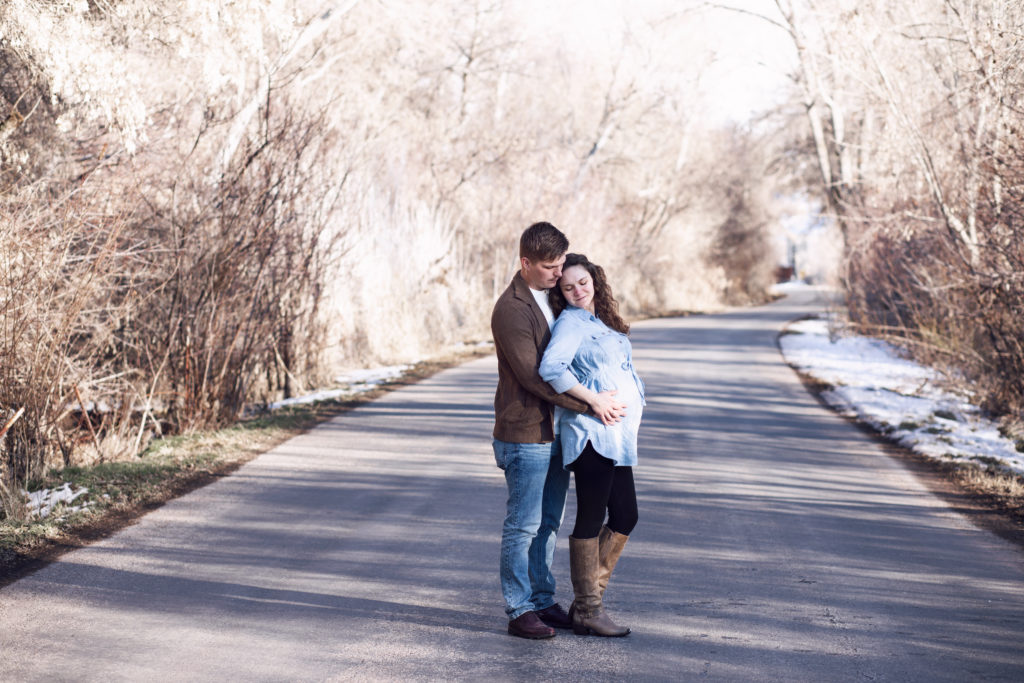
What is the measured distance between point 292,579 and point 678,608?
2.17 meters

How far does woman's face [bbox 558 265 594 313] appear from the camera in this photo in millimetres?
5359

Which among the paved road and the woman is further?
the woman

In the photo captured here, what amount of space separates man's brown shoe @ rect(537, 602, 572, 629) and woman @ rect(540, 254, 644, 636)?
77 mm

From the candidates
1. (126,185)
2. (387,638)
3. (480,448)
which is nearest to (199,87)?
(126,185)

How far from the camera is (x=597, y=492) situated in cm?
533

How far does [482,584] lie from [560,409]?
1.40 metres

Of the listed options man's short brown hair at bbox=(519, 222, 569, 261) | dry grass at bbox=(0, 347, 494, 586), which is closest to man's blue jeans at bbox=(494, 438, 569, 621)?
man's short brown hair at bbox=(519, 222, 569, 261)

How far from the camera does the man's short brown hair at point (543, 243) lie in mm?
5242

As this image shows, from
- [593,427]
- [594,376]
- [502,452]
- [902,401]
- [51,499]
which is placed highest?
[594,376]

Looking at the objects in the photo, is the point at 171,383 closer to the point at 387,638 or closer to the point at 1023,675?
the point at 387,638

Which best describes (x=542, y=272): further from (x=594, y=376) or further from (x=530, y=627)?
(x=530, y=627)

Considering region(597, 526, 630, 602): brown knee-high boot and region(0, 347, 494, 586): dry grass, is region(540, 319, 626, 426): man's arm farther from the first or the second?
region(0, 347, 494, 586): dry grass

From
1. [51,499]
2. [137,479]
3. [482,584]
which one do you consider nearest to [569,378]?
[482,584]

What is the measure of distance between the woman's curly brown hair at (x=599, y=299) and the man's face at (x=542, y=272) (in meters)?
0.10
